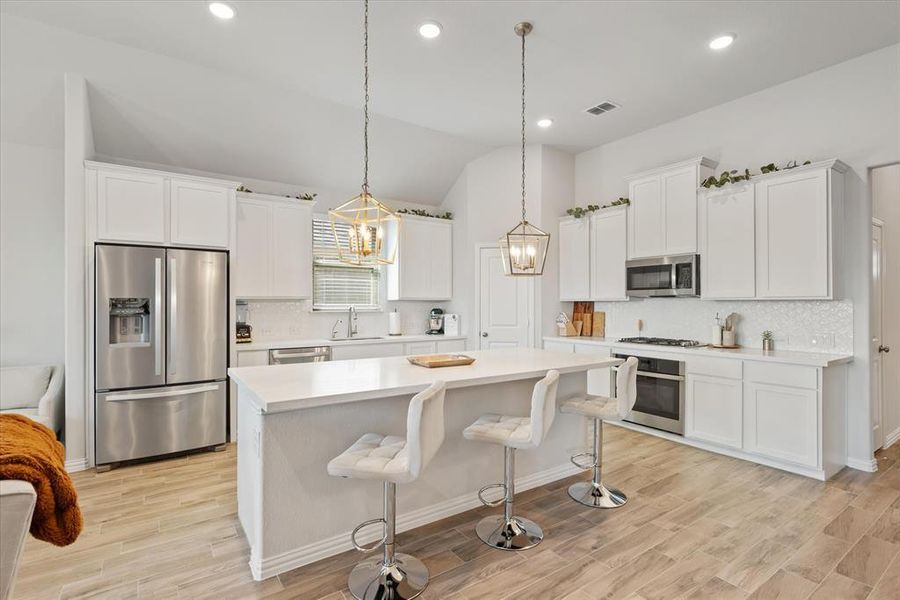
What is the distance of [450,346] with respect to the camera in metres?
6.11

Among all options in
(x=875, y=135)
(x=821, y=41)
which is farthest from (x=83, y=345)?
(x=875, y=135)

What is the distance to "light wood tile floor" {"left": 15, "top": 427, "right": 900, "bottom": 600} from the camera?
2.22m

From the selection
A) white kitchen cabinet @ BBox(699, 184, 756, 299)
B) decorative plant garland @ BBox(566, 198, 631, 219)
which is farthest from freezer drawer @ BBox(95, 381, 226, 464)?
white kitchen cabinet @ BBox(699, 184, 756, 299)

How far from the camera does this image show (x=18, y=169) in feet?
13.9

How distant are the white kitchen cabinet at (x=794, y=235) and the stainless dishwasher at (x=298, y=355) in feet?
14.4

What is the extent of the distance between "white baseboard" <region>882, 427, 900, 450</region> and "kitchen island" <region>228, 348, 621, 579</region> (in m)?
3.14

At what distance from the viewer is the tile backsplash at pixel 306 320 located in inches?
208

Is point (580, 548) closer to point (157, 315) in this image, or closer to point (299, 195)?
point (157, 315)

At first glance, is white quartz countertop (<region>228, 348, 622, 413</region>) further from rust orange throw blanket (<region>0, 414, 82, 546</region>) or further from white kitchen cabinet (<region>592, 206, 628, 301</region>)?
white kitchen cabinet (<region>592, 206, 628, 301</region>)

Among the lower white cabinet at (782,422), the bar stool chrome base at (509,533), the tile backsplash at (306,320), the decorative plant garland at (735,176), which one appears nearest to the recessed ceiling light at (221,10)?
the tile backsplash at (306,320)

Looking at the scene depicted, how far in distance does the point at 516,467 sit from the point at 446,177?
422cm

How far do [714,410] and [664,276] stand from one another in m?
1.43

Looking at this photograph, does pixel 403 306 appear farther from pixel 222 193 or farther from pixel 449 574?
pixel 449 574

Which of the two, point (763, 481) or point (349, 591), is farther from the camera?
point (763, 481)
